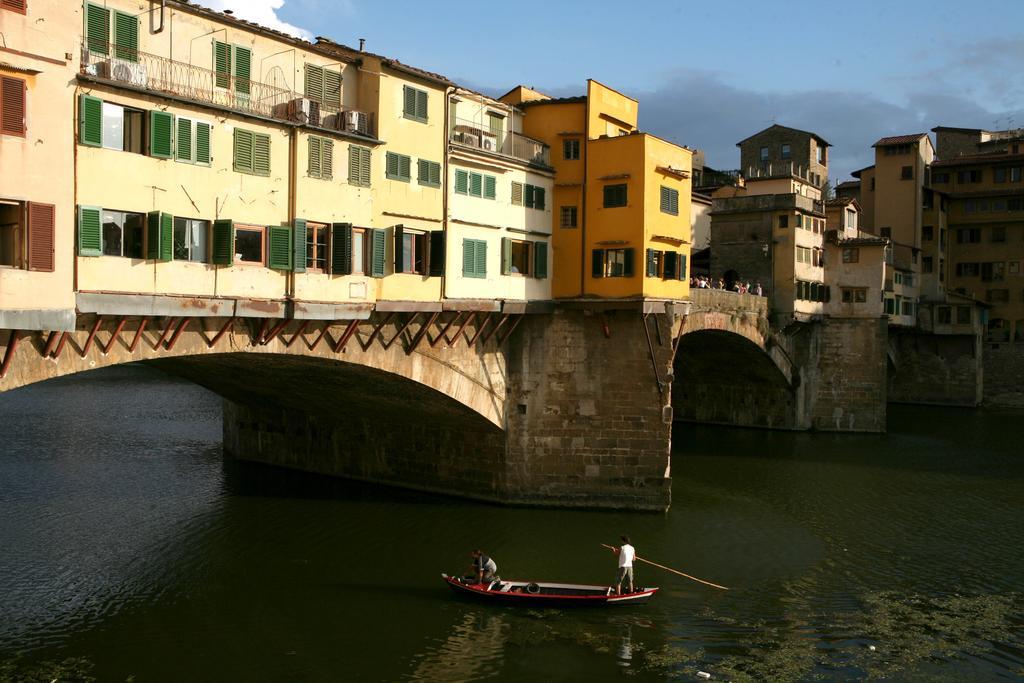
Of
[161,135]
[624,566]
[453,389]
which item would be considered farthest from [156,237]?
[624,566]

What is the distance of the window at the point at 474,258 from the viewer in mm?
→ 31000

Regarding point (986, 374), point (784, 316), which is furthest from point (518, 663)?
point (986, 374)

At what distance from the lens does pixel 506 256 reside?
107 feet

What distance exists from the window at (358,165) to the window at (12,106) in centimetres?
921

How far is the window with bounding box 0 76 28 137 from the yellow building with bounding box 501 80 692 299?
1971 cm

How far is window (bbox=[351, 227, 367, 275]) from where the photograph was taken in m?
26.7

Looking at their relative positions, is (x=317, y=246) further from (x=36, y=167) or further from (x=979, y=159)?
(x=979, y=159)

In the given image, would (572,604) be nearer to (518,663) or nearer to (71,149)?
(518,663)

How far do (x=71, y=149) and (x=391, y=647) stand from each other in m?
13.5

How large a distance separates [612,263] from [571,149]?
4.74 m

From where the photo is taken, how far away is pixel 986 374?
75.1 m

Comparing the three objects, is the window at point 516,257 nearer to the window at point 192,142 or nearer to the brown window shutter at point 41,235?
the window at point 192,142

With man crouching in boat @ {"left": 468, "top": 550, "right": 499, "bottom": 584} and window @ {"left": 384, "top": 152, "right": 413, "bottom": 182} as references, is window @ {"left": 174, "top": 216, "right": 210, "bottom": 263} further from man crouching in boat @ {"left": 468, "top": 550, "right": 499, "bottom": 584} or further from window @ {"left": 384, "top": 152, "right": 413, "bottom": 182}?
man crouching in boat @ {"left": 468, "top": 550, "right": 499, "bottom": 584}

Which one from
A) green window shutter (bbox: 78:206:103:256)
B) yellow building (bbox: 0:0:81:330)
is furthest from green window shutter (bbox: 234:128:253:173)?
yellow building (bbox: 0:0:81:330)
